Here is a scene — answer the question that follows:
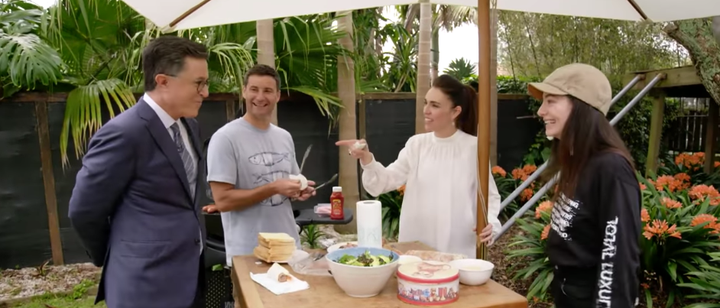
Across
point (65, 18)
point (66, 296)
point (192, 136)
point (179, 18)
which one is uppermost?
point (65, 18)

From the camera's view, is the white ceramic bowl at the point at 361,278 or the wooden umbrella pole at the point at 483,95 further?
the wooden umbrella pole at the point at 483,95

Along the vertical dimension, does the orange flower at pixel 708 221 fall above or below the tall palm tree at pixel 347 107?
below

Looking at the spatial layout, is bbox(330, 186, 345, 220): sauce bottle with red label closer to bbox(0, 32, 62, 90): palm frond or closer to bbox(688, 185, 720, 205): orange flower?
bbox(0, 32, 62, 90): palm frond

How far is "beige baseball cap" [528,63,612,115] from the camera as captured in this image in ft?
5.37

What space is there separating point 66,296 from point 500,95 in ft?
19.0

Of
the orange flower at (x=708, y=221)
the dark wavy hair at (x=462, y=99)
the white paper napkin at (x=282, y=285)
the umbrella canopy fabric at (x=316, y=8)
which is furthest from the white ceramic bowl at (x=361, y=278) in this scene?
the orange flower at (x=708, y=221)

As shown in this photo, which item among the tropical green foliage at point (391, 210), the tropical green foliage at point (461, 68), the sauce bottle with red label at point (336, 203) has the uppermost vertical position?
the tropical green foliage at point (461, 68)

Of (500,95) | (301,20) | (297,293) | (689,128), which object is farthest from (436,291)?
(689,128)

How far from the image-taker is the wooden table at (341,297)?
1641 mm

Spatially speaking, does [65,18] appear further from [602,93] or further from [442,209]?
[602,93]

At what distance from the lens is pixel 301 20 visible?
476 cm

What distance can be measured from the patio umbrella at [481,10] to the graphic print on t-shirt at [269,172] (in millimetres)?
694

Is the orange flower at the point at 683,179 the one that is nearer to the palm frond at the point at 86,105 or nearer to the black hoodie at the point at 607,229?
the black hoodie at the point at 607,229

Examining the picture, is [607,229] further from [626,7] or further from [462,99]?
[626,7]
